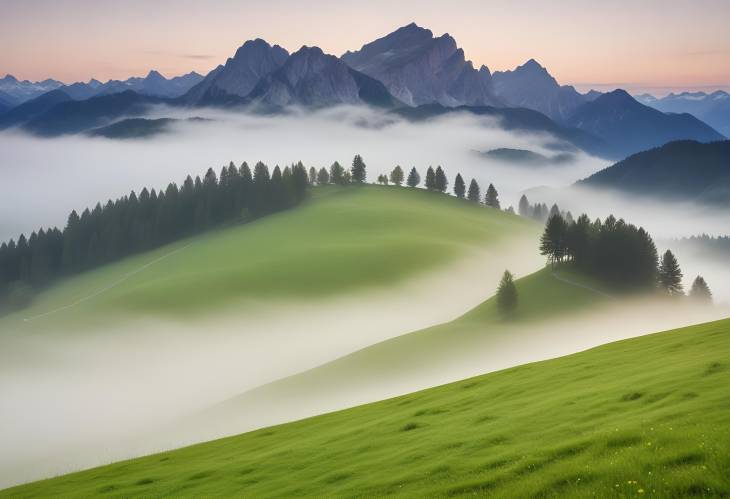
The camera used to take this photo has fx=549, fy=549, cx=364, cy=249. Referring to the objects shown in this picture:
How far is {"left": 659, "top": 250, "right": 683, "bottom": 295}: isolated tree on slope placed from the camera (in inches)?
4006

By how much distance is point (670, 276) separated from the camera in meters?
102

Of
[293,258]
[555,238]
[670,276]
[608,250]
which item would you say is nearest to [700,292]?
[670,276]

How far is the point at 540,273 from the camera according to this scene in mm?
111500

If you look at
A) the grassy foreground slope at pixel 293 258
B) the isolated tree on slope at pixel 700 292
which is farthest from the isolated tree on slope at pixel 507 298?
the isolated tree on slope at pixel 700 292

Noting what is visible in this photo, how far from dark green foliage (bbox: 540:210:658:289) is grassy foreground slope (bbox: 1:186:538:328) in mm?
35511

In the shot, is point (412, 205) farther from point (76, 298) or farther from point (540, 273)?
point (76, 298)

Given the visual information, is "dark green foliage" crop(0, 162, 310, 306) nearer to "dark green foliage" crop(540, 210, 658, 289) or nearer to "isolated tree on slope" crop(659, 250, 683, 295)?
"dark green foliage" crop(540, 210, 658, 289)

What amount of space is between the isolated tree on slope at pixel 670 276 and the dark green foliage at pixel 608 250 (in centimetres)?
156

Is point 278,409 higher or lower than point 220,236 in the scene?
lower

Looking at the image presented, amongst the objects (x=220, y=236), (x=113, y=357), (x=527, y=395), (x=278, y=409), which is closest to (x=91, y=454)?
(x=278, y=409)

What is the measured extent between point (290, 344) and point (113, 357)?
102 feet

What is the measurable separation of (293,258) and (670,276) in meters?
82.0

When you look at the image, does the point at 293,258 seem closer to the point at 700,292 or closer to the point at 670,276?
the point at 670,276

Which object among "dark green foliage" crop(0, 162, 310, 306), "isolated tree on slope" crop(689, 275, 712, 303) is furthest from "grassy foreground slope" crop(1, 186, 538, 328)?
"isolated tree on slope" crop(689, 275, 712, 303)
